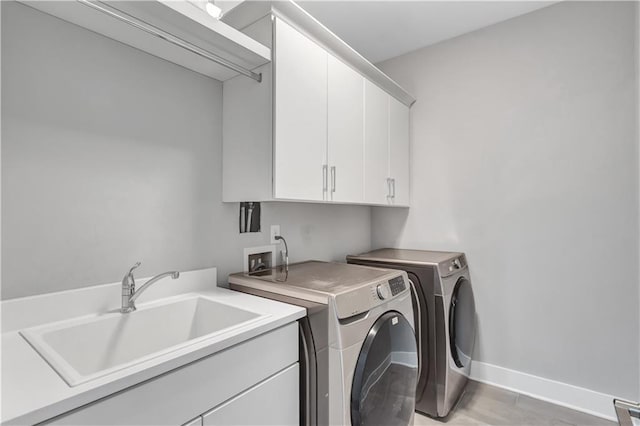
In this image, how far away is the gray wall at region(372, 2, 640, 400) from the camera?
1.92 meters

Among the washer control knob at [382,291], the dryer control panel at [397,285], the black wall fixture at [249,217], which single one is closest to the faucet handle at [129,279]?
the black wall fixture at [249,217]

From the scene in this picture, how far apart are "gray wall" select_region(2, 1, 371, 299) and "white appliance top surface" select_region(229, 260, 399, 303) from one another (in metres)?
0.24

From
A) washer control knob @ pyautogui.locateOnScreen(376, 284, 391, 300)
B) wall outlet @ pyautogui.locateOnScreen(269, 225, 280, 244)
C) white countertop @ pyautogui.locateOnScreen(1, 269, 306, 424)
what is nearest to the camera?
white countertop @ pyautogui.locateOnScreen(1, 269, 306, 424)

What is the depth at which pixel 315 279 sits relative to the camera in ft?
5.15

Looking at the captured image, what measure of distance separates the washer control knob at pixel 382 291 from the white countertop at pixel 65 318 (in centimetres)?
39

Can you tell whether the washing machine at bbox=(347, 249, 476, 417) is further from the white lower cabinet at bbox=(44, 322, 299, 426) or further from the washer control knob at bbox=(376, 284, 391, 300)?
the white lower cabinet at bbox=(44, 322, 299, 426)

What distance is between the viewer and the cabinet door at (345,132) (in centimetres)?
178

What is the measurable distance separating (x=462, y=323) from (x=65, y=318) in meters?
2.17

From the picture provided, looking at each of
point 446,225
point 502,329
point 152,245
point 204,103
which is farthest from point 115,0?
point 502,329

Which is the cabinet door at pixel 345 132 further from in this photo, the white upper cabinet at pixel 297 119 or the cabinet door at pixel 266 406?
the cabinet door at pixel 266 406

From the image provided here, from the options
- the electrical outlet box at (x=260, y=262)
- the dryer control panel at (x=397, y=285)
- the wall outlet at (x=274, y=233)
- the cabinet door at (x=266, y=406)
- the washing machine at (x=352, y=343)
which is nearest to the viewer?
the cabinet door at (x=266, y=406)

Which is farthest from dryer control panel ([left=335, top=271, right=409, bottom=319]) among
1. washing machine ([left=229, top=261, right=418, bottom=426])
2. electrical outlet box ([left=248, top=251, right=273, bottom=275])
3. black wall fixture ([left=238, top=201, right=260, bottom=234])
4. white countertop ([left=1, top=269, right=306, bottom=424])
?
black wall fixture ([left=238, top=201, right=260, bottom=234])

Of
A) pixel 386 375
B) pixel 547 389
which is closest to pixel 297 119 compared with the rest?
pixel 386 375

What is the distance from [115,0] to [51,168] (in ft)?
2.07
